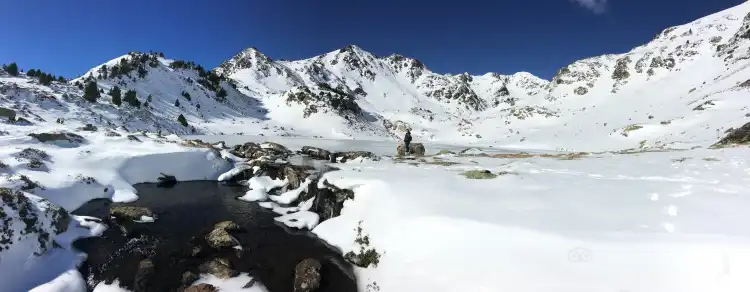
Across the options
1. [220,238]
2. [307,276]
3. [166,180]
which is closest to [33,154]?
[166,180]

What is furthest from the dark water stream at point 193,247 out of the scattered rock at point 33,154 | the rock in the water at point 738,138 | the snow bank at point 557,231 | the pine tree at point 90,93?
the pine tree at point 90,93

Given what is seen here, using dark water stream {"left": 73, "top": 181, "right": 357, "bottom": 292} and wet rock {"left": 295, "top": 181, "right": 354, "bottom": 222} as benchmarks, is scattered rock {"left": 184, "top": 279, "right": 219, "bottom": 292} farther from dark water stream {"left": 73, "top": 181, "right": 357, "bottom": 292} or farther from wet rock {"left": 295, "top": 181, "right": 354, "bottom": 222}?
wet rock {"left": 295, "top": 181, "right": 354, "bottom": 222}

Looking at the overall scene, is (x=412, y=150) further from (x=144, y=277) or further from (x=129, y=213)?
(x=144, y=277)

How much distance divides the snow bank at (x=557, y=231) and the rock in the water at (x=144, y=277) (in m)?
6.92

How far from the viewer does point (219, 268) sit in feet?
46.0

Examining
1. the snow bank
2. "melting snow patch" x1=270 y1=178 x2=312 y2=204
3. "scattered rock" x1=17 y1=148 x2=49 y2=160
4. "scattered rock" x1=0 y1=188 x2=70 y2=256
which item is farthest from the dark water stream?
"scattered rock" x1=17 y1=148 x2=49 y2=160

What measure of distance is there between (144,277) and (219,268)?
244cm

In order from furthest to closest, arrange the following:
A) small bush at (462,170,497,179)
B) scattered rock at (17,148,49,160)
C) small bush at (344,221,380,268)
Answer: scattered rock at (17,148,49,160)
small bush at (462,170,497,179)
small bush at (344,221,380,268)

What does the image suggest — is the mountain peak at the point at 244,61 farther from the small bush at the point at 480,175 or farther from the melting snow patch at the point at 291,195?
Answer: the small bush at the point at 480,175

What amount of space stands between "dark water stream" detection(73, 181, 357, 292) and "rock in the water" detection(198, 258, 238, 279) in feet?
0.93

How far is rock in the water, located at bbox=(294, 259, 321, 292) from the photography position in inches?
511

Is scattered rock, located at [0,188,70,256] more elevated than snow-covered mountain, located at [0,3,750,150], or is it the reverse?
snow-covered mountain, located at [0,3,750,150]

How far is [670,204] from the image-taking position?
1234cm

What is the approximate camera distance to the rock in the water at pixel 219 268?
1366cm
